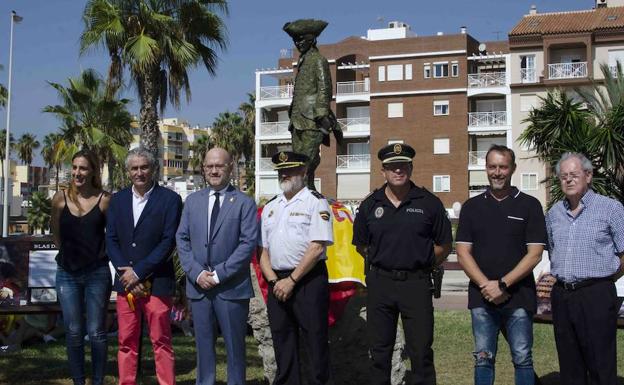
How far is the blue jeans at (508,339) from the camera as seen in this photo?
559cm

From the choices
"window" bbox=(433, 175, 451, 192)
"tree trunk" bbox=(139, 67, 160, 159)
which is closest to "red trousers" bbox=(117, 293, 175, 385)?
"tree trunk" bbox=(139, 67, 160, 159)

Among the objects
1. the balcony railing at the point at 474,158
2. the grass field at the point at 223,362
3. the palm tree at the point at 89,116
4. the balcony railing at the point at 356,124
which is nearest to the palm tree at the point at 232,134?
the balcony railing at the point at 356,124

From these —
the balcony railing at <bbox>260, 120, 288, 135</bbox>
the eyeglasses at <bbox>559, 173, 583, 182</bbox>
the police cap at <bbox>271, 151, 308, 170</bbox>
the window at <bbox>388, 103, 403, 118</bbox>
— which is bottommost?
the eyeglasses at <bbox>559, 173, 583, 182</bbox>

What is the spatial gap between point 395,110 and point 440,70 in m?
3.77

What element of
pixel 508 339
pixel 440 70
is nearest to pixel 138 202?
pixel 508 339

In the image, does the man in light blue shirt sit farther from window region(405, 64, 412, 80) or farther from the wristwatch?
window region(405, 64, 412, 80)

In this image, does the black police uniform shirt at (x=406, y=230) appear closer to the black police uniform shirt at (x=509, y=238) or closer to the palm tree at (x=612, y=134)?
the black police uniform shirt at (x=509, y=238)

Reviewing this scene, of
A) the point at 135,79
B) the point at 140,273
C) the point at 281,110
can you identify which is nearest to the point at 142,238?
the point at 140,273

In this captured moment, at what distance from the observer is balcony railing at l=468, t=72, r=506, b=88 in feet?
159

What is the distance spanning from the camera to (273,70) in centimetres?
5562

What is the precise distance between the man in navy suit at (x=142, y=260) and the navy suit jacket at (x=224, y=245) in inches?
9.3

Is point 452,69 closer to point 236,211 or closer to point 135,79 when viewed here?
point 135,79

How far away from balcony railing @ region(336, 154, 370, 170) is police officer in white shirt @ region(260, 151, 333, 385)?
45390 millimetres

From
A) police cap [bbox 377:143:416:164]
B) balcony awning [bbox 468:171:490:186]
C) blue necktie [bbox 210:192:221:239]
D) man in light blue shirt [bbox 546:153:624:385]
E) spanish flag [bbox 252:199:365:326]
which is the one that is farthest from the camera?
balcony awning [bbox 468:171:490:186]
